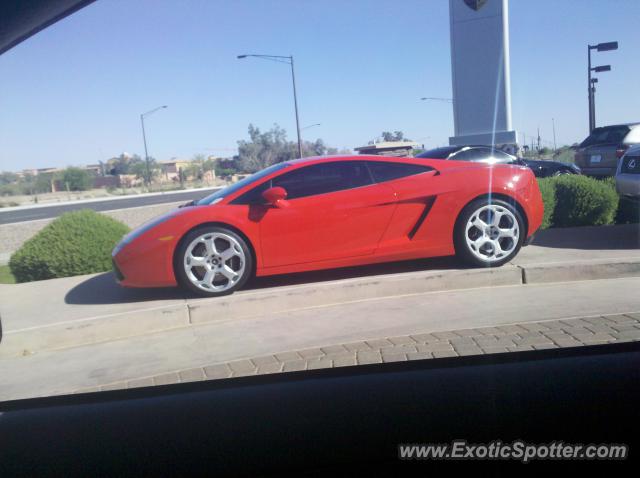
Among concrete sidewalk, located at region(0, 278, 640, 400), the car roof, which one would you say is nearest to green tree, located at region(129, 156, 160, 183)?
the car roof

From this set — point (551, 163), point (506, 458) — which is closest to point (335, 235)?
point (506, 458)

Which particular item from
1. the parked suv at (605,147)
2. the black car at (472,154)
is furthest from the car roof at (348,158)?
the parked suv at (605,147)

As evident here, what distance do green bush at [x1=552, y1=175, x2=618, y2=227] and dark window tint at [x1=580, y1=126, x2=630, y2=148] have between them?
15.7 feet

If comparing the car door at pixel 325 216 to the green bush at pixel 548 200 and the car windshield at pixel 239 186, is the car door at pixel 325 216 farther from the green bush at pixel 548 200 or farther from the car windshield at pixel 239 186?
the green bush at pixel 548 200

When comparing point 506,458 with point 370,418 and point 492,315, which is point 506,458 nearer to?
point 370,418

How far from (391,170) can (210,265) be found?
2100 millimetres

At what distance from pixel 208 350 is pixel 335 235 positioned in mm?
1867

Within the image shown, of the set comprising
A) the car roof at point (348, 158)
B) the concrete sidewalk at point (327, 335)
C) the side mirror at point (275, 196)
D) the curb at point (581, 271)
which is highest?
the car roof at point (348, 158)

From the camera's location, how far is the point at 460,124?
13.4 meters

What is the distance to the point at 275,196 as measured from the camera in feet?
20.5

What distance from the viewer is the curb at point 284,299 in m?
5.60

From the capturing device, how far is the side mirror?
6.25 meters

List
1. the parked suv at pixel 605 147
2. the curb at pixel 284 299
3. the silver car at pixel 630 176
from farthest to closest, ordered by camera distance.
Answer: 1. the parked suv at pixel 605 147
2. the silver car at pixel 630 176
3. the curb at pixel 284 299

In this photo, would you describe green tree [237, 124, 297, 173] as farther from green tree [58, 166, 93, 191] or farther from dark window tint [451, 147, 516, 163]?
green tree [58, 166, 93, 191]
